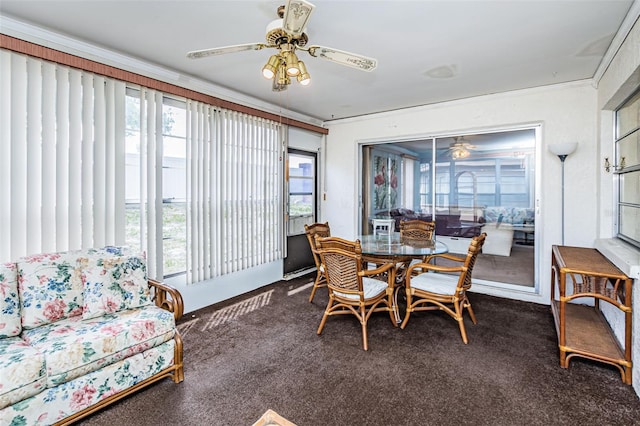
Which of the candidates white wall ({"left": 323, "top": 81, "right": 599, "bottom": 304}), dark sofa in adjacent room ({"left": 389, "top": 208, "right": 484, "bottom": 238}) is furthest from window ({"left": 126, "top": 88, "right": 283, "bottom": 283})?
white wall ({"left": 323, "top": 81, "right": 599, "bottom": 304})

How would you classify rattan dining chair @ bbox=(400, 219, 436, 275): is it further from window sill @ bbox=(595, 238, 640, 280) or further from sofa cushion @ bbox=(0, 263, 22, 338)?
sofa cushion @ bbox=(0, 263, 22, 338)

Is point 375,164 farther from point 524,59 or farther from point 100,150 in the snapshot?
point 100,150

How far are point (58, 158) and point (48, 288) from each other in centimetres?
105

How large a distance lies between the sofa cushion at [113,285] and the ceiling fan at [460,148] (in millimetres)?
4044

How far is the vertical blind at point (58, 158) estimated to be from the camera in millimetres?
2311

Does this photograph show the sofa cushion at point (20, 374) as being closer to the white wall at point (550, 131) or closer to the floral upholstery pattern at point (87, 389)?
the floral upholstery pattern at point (87, 389)

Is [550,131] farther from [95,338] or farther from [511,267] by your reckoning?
[95,338]

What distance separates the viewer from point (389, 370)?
7.72ft

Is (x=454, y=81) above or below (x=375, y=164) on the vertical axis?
above

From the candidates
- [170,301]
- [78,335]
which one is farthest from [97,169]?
[78,335]

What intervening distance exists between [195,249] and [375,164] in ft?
10.6

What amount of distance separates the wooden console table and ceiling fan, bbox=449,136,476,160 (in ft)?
6.14

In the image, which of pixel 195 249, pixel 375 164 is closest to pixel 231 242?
pixel 195 249

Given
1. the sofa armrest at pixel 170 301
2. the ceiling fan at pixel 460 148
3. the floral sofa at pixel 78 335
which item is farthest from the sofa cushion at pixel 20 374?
the ceiling fan at pixel 460 148
